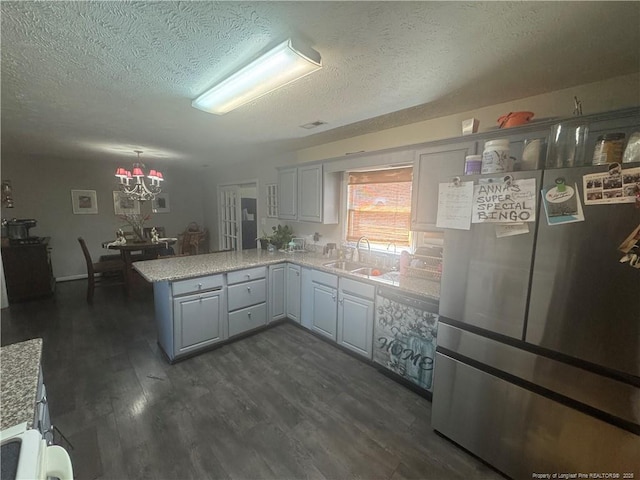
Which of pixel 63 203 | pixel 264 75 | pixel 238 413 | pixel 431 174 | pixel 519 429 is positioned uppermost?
pixel 264 75

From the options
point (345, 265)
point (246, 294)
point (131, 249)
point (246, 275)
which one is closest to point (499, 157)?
point (345, 265)

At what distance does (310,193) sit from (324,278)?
45.1 inches

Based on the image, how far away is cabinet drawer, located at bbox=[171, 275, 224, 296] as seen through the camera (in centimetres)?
236

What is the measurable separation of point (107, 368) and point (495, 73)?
3.81 m

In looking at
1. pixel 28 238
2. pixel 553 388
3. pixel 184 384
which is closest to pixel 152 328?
pixel 184 384

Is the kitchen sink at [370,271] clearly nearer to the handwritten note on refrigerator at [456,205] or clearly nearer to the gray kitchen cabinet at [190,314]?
the handwritten note on refrigerator at [456,205]

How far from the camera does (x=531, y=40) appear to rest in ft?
4.05

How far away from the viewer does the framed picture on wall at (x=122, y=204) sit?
541 centimetres

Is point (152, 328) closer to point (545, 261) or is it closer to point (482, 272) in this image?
point (482, 272)

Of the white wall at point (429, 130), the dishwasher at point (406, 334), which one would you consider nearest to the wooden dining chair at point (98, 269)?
the white wall at point (429, 130)

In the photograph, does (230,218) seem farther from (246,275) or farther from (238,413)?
(238,413)

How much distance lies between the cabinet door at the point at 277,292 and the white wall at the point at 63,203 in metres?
4.40

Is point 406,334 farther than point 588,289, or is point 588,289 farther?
point 406,334

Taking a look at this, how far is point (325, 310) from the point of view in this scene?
285 cm
